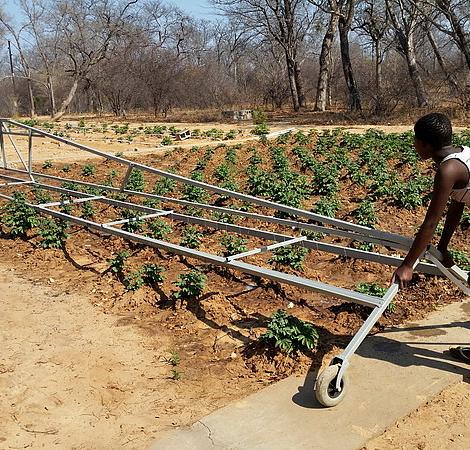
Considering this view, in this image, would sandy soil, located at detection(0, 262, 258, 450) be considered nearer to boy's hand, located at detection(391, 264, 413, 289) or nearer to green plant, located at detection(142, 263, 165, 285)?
green plant, located at detection(142, 263, 165, 285)

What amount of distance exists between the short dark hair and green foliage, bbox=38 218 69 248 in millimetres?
4645

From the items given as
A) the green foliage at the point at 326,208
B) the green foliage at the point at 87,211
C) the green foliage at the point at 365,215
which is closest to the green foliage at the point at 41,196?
the green foliage at the point at 87,211

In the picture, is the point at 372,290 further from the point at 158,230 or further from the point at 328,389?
the point at 158,230

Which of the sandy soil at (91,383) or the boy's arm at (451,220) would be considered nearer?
the sandy soil at (91,383)

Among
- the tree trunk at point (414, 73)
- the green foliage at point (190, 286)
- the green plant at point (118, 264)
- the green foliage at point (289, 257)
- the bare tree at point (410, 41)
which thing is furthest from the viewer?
the bare tree at point (410, 41)

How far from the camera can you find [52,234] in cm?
664

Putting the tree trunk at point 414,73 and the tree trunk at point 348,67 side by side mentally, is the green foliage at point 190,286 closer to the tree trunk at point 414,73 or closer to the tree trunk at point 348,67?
the tree trunk at point 414,73

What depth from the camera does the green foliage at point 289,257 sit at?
552cm

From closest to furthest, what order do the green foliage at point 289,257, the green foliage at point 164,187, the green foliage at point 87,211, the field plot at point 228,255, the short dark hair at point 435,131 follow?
1. the short dark hair at point 435,131
2. the field plot at point 228,255
3. the green foliage at point 289,257
4. the green foliage at point 87,211
5. the green foliage at point 164,187

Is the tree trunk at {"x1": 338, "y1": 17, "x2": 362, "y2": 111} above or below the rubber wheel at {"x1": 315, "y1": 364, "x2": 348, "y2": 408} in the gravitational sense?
above

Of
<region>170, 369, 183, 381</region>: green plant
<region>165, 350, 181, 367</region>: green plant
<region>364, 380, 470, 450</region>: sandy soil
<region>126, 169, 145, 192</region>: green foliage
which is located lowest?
<region>364, 380, 470, 450</region>: sandy soil

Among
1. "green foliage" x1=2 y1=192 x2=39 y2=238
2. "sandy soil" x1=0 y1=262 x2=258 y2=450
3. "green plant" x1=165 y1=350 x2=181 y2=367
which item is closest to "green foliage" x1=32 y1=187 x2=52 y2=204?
"green foliage" x1=2 y1=192 x2=39 y2=238

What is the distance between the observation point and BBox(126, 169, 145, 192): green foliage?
9.44 metres

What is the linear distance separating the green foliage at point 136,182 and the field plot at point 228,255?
39 millimetres
